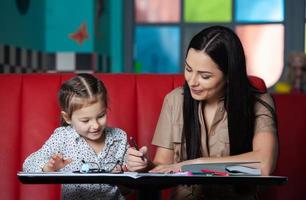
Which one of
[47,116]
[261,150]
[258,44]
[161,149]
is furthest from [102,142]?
[258,44]

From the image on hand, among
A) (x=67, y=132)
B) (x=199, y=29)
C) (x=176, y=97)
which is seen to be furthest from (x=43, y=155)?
(x=199, y=29)

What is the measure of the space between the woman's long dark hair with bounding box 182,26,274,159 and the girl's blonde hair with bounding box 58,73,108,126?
1.03 feet

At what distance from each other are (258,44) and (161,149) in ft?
12.1

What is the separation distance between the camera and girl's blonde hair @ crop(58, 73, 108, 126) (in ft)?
7.05

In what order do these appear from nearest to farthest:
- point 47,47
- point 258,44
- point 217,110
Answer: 1. point 217,110
2. point 47,47
3. point 258,44

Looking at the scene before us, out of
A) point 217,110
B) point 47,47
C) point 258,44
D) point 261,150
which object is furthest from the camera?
point 258,44

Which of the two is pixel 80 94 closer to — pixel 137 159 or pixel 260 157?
pixel 137 159

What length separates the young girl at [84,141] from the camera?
215 centimetres

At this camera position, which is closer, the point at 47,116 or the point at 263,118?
the point at 263,118

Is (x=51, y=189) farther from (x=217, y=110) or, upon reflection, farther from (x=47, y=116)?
(x=217, y=110)

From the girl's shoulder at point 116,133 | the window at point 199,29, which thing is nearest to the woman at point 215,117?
the girl's shoulder at point 116,133

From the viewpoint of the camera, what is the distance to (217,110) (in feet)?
7.51

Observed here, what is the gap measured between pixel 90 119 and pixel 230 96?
48 cm

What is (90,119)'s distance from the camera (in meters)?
2.14
